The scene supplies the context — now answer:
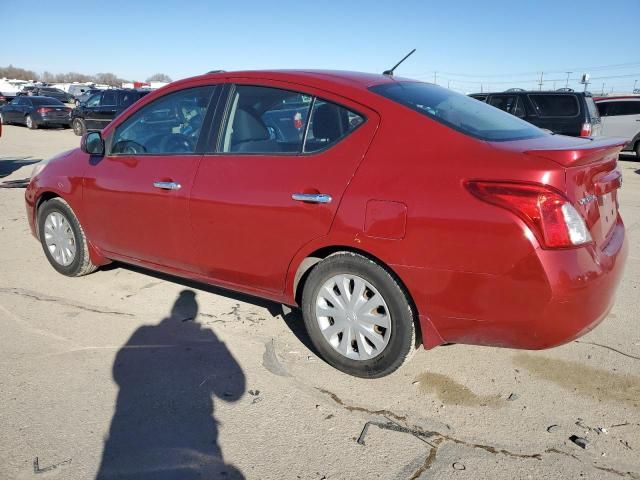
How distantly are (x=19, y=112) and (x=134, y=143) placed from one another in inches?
→ 931

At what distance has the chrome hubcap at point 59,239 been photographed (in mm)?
4566

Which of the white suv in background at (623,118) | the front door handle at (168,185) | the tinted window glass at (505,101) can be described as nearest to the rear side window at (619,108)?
the white suv in background at (623,118)

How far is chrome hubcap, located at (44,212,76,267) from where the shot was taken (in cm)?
457

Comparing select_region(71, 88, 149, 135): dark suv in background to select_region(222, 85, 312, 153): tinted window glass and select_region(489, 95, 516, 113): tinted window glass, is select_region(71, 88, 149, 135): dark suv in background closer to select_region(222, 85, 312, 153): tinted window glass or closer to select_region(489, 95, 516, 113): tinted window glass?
select_region(489, 95, 516, 113): tinted window glass

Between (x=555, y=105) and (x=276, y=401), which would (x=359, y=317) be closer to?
(x=276, y=401)

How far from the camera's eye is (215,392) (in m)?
2.93

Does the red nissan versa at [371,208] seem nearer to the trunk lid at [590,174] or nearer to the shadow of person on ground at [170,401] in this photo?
the trunk lid at [590,174]

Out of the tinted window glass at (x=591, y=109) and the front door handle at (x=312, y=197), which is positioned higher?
the tinted window glass at (x=591, y=109)

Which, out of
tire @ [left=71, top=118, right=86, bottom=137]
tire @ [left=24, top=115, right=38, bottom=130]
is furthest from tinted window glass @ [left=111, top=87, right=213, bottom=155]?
tire @ [left=24, top=115, right=38, bottom=130]

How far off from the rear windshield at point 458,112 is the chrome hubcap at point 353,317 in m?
1.00

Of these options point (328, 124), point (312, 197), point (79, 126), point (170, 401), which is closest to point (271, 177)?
point (312, 197)

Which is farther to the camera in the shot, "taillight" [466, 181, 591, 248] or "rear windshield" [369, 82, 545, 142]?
"rear windshield" [369, 82, 545, 142]

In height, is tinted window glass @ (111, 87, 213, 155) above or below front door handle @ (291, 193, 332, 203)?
above

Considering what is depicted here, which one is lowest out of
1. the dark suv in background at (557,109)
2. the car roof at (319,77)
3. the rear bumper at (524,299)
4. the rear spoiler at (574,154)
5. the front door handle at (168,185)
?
the rear bumper at (524,299)
